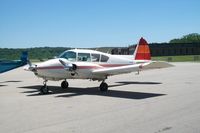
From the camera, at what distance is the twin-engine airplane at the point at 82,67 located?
16312 mm

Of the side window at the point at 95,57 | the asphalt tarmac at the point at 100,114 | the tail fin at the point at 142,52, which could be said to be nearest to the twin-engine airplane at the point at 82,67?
the side window at the point at 95,57

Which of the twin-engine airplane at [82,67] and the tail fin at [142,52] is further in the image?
the tail fin at [142,52]

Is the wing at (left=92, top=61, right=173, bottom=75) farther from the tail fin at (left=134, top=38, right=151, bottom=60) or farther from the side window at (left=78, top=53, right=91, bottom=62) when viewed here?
the tail fin at (left=134, top=38, right=151, bottom=60)

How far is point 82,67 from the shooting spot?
16.9 m

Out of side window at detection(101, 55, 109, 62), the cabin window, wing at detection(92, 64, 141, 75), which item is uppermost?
the cabin window

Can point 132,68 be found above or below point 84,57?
below

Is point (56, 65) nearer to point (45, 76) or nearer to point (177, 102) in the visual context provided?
point (45, 76)

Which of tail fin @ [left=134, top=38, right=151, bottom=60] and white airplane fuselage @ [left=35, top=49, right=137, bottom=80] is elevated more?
tail fin @ [left=134, top=38, right=151, bottom=60]

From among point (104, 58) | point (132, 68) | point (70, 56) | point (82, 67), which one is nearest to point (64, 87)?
point (70, 56)

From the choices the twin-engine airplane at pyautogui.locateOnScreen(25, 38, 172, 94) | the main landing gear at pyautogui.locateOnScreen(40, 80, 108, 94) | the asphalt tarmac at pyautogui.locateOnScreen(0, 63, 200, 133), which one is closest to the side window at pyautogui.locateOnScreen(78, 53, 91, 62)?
the twin-engine airplane at pyautogui.locateOnScreen(25, 38, 172, 94)

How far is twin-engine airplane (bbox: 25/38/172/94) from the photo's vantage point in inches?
642

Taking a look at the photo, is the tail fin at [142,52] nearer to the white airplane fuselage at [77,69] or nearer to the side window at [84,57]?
the white airplane fuselage at [77,69]

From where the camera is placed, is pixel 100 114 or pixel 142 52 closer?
pixel 100 114

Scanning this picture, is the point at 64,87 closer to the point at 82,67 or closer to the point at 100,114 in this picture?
the point at 82,67
